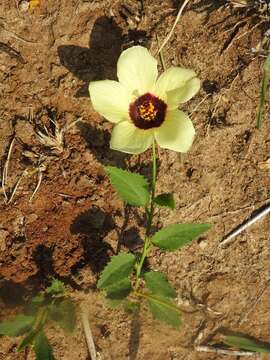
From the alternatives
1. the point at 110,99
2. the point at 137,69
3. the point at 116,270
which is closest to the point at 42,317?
the point at 116,270

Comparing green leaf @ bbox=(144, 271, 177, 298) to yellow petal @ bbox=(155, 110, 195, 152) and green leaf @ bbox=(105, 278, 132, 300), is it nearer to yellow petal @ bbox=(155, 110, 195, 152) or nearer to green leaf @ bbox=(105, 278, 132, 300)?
green leaf @ bbox=(105, 278, 132, 300)

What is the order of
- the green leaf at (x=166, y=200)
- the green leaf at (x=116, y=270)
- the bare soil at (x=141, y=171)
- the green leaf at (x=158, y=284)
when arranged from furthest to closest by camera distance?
1. the bare soil at (x=141, y=171)
2. the green leaf at (x=158, y=284)
3. the green leaf at (x=116, y=270)
4. the green leaf at (x=166, y=200)

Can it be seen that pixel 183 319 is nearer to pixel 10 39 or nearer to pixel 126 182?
pixel 126 182

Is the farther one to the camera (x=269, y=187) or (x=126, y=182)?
(x=269, y=187)

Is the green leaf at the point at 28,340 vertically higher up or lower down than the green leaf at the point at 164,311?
lower down

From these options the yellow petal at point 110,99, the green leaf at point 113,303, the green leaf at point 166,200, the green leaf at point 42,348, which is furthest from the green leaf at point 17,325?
the yellow petal at point 110,99

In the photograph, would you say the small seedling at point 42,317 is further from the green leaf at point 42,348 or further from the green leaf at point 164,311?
the green leaf at point 164,311

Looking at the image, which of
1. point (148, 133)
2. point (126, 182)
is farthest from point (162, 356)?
point (148, 133)

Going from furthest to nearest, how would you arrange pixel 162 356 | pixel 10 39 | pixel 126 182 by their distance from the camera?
pixel 10 39 → pixel 162 356 → pixel 126 182
